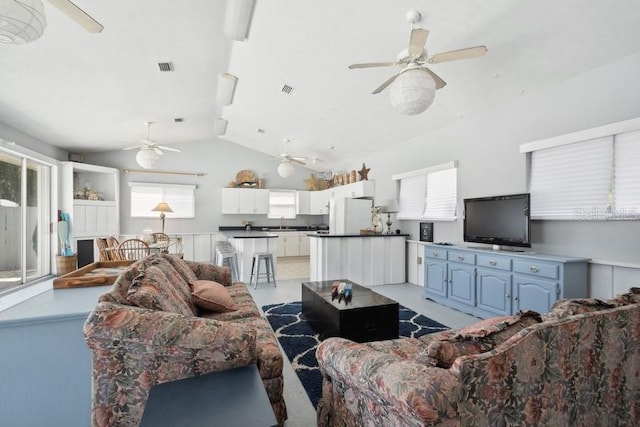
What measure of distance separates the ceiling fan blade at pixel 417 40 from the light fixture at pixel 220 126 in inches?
193

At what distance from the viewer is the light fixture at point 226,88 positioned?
4.18 meters

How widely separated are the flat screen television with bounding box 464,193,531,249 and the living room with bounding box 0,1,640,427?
0.94 feet

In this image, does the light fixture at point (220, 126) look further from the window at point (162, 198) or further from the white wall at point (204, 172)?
the window at point (162, 198)

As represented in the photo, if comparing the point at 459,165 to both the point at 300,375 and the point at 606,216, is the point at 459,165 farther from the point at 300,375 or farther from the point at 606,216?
the point at 300,375

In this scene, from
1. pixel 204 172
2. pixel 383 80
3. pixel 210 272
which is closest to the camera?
pixel 210 272

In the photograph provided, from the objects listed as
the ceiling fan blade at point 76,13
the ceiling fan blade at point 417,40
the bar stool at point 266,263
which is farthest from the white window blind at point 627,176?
the bar stool at point 266,263

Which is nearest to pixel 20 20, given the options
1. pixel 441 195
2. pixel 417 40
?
pixel 417 40

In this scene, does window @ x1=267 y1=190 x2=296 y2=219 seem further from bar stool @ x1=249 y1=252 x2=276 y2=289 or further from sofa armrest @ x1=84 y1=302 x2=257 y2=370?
sofa armrest @ x1=84 y1=302 x2=257 y2=370

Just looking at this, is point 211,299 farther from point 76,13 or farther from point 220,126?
point 220,126

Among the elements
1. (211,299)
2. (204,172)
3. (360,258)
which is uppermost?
(204,172)

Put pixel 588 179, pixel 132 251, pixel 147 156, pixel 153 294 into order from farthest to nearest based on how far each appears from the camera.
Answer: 1. pixel 147 156
2. pixel 132 251
3. pixel 588 179
4. pixel 153 294

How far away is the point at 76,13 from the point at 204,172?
6.33 m

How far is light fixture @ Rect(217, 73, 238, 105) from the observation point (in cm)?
418

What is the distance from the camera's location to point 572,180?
118 inches
